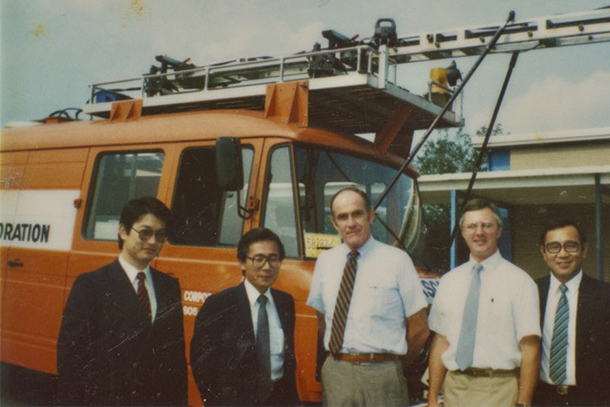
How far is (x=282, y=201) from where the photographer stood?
14.2ft

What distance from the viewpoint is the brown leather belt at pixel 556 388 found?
303 cm

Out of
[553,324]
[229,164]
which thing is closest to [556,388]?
[553,324]

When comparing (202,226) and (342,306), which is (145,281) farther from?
(202,226)

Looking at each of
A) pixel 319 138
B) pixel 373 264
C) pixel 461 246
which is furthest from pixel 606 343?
pixel 461 246

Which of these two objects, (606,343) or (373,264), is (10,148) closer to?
(373,264)

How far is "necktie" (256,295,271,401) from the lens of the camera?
2.97m

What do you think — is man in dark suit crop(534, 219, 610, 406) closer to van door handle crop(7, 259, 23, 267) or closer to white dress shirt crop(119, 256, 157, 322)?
white dress shirt crop(119, 256, 157, 322)

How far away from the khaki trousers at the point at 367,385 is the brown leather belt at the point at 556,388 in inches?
27.8

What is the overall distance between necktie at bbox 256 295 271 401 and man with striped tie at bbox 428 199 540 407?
847 millimetres

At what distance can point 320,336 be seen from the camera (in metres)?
3.56

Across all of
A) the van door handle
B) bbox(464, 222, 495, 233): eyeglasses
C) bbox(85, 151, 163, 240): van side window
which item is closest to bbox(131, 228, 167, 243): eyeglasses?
bbox(464, 222, 495, 233): eyeglasses

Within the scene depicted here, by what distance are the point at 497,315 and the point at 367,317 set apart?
25.9 inches

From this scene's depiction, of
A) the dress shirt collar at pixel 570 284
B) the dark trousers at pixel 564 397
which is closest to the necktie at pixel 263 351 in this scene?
the dark trousers at pixel 564 397

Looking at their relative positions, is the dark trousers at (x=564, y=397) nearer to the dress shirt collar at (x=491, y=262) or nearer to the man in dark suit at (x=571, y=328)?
the man in dark suit at (x=571, y=328)
